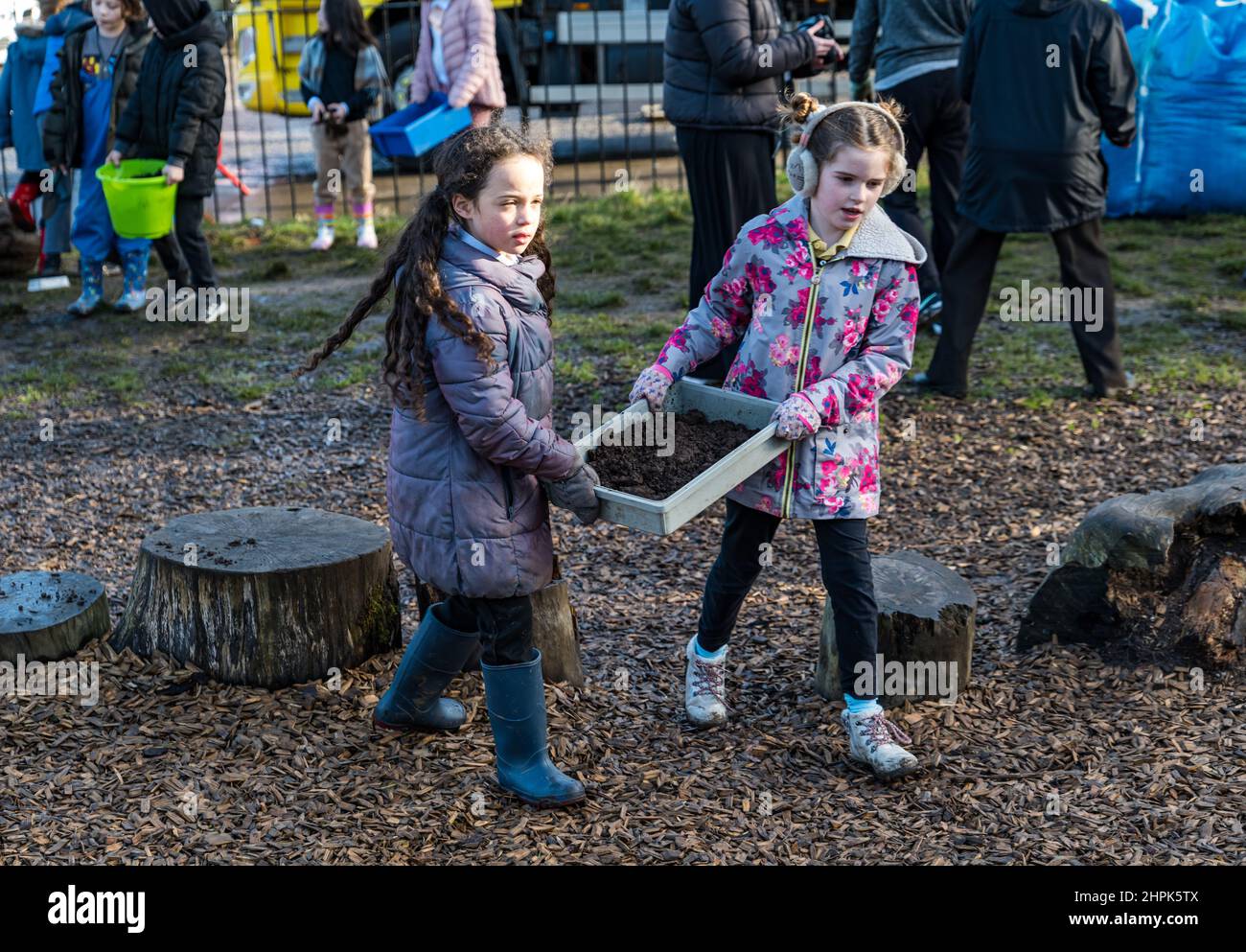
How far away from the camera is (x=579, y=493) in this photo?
3307mm

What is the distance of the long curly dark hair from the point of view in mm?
3213

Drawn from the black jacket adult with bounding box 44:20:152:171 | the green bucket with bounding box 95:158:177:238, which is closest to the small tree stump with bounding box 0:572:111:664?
the green bucket with bounding box 95:158:177:238

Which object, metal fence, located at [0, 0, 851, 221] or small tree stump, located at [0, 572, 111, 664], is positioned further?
metal fence, located at [0, 0, 851, 221]

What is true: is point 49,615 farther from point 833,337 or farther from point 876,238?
point 876,238

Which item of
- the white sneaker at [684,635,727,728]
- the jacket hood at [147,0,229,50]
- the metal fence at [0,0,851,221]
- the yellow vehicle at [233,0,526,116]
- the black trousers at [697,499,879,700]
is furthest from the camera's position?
the yellow vehicle at [233,0,526,116]

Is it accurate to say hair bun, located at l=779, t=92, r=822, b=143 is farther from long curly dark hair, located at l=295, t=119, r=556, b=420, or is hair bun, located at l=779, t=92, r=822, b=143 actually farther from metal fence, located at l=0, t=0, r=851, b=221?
metal fence, located at l=0, t=0, r=851, b=221

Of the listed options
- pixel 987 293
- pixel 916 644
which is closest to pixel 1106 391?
pixel 987 293

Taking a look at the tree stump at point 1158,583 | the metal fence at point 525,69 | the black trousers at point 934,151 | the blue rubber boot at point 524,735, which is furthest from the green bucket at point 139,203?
the tree stump at point 1158,583

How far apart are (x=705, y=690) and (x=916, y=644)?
578mm

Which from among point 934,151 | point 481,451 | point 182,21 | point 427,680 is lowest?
point 427,680

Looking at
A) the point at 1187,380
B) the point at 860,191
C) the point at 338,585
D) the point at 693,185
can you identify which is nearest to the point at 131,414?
the point at 693,185

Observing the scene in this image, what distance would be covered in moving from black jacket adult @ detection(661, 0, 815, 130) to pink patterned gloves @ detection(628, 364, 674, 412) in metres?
2.96

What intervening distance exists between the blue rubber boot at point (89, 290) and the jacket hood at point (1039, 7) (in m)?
5.17

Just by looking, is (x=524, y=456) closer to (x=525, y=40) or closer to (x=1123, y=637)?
(x=1123, y=637)
